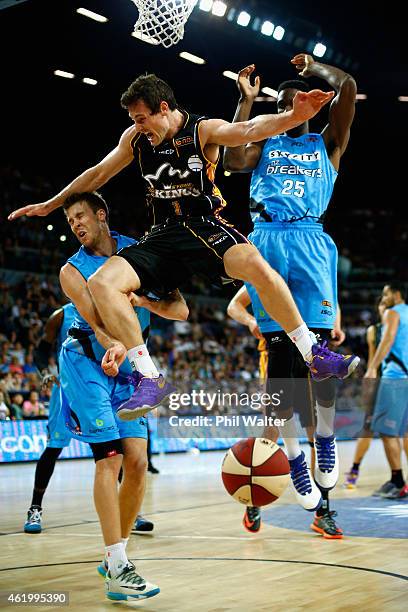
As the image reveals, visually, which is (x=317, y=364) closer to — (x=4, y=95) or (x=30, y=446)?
(x=30, y=446)

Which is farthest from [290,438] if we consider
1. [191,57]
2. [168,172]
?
[191,57]

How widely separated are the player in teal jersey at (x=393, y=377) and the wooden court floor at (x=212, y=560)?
66 cm

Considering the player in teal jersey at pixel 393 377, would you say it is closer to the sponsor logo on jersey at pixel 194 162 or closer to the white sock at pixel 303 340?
the white sock at pixel 303 340

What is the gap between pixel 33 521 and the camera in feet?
22.4

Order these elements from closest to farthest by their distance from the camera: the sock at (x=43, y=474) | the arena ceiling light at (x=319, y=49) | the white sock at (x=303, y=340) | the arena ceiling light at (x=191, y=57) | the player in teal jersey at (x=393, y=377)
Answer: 1. the white sock at (x=303, y=340)
2. the sock at (x=43, y=474)
3. the player in teal jersey at (x=393, y=377)
4. the arena ceiling light at (x=191, y=57)
5. the arena ceiling light at (x=319, y=49)

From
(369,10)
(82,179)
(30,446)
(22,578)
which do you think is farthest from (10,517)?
(369,10)

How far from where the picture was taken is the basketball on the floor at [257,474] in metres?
5.26

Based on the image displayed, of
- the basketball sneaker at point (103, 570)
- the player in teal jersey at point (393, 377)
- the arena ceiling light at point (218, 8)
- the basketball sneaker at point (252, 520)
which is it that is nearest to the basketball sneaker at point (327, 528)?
the basketball sneaker at point (252, 520)

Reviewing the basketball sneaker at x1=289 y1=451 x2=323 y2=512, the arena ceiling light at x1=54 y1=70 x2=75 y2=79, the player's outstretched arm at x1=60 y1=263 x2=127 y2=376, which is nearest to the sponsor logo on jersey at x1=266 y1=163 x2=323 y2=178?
the player's outstretched arm at x1=60 y1=263 x2=127 y2=376

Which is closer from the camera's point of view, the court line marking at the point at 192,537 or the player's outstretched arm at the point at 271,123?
the player's outstretched arm at the point at 271,123

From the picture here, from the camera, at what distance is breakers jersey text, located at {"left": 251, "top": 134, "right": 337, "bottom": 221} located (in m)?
5.89

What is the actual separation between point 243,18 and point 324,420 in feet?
27.7

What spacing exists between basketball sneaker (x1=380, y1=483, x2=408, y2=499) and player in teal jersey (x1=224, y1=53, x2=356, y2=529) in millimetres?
3017

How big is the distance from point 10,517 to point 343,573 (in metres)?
3.85
